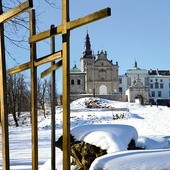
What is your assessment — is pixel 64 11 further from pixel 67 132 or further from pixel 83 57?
pixel 83 57

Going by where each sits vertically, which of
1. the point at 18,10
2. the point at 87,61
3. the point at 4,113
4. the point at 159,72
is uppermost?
the point at 87,61

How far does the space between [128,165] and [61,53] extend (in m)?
1.46

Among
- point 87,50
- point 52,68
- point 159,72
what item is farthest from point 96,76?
point 52,68

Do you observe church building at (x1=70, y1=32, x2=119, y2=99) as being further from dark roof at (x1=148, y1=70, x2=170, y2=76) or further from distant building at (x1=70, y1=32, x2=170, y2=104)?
dark roof at (x1=148, y1=70, x2=170, y2=76)

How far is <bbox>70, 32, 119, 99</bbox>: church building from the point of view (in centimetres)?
7688

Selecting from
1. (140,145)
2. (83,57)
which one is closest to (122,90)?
(83,57)

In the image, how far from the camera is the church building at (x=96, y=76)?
7688 cm

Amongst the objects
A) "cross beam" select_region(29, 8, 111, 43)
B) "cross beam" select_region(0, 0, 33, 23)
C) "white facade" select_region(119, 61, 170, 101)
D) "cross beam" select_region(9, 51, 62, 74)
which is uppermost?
"white facade" select_region(119, 61, 170, 101)

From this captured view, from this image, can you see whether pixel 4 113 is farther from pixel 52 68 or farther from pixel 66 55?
pixel 66 55

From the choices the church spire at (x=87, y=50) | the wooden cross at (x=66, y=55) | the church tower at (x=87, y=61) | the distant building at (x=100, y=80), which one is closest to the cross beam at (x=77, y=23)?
the wooden cross at (x=66, y=55)

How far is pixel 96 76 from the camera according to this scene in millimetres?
78188

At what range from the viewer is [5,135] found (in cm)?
458

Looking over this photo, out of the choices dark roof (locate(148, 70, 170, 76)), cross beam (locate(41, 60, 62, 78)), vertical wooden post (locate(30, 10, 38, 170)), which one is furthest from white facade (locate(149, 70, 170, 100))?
vertical wooden post (locate(30, 10, 38, 170))

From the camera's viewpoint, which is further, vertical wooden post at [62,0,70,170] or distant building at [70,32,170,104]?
distant building at [70,32,170,104]
